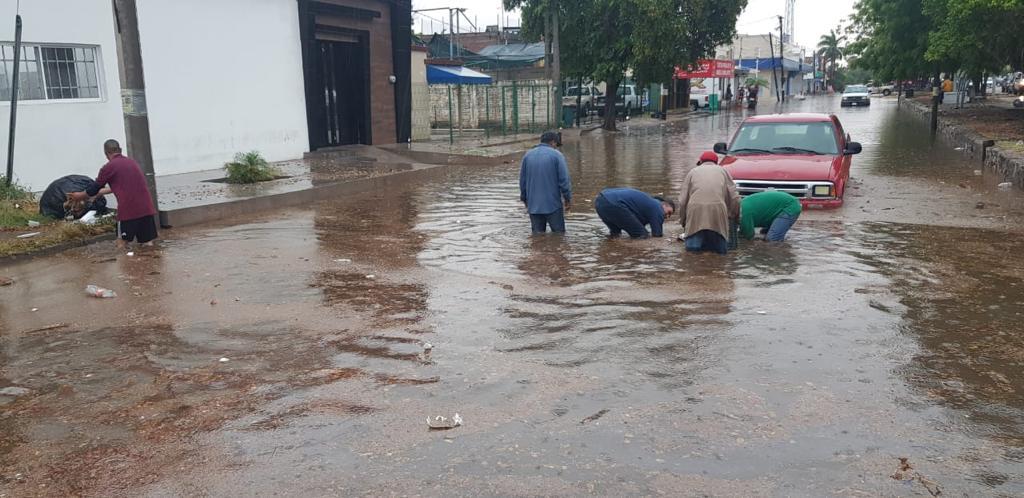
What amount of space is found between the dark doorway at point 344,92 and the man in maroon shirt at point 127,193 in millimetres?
12319

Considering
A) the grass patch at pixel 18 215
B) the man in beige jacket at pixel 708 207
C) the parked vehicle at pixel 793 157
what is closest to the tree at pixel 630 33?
the parked vehicle at pixel 793 157

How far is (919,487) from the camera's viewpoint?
385 cm

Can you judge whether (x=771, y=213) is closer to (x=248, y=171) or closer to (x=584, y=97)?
(x=248, y=171)

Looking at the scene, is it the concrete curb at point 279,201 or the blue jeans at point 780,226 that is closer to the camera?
the blue jeans at point 780,226

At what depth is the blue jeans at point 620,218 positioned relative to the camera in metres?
9.99

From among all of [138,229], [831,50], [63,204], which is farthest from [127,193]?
[831,50]

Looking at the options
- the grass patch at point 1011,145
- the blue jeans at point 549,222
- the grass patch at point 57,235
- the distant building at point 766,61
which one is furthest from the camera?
the distant building at point 766,61

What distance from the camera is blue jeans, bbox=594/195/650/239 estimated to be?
32.8 ft

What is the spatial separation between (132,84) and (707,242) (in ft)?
25.3

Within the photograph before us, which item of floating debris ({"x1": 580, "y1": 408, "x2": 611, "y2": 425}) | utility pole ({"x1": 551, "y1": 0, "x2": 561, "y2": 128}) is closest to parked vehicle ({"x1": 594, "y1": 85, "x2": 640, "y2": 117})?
utility pole ({"x1": 551, "y1": 0, "x2": 561, "y2": 128})

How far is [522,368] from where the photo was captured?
5.54 metres

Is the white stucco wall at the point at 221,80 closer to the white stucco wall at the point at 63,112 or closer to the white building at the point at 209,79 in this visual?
the white building at the point at 209,79

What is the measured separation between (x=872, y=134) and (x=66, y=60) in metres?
26.2

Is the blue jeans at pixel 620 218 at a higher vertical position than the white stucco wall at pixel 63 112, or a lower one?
lower
